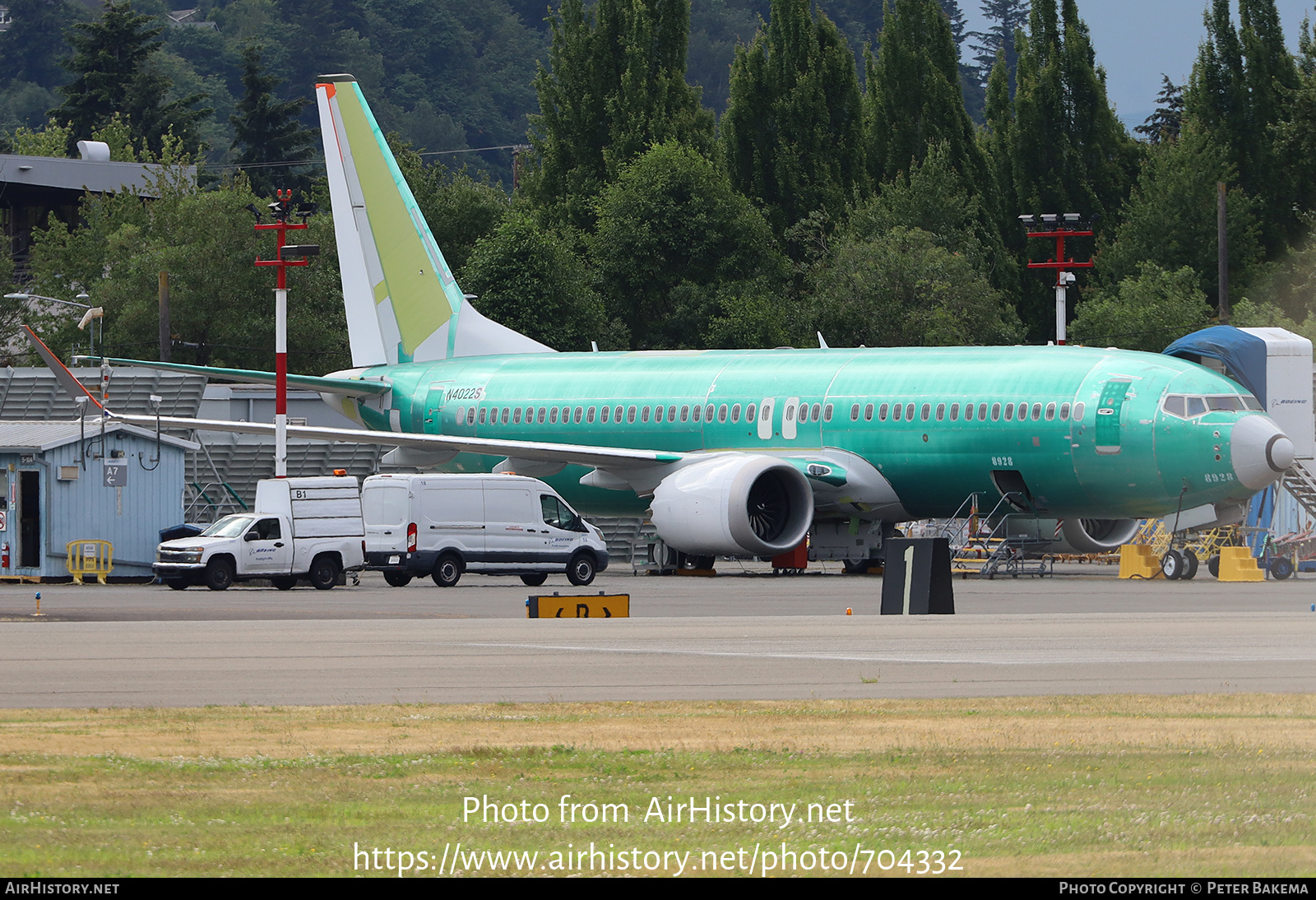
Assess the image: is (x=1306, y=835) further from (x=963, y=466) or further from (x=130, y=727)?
(x=963, y=466)

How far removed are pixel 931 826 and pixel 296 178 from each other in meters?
112

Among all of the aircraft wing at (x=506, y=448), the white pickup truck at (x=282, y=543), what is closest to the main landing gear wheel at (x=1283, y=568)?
the aircraft wing at (x=506, y=448)

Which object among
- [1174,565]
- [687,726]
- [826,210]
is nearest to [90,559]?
[1174,565]

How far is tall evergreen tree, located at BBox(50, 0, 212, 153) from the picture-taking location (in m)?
121


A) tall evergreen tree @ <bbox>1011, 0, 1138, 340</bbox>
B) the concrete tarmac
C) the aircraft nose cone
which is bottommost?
the concrete tarmac

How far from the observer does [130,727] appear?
12.2m

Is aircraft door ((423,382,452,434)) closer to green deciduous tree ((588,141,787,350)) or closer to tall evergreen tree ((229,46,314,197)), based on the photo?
green deciduous tree ((588,141,787,350))

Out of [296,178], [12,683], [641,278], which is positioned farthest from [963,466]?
[296,178]

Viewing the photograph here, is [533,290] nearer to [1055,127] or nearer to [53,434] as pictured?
[1055,127]

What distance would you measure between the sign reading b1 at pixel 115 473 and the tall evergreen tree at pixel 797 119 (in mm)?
42066

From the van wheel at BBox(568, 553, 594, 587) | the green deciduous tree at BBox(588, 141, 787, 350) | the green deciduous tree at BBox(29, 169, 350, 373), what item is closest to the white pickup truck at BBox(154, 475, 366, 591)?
the van wheel at BBox(568, 553, 594, 587)

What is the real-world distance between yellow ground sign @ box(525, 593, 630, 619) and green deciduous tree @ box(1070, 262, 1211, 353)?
131 ft

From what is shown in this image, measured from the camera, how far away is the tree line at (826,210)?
214 feet

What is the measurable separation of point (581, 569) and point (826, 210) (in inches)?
1697
